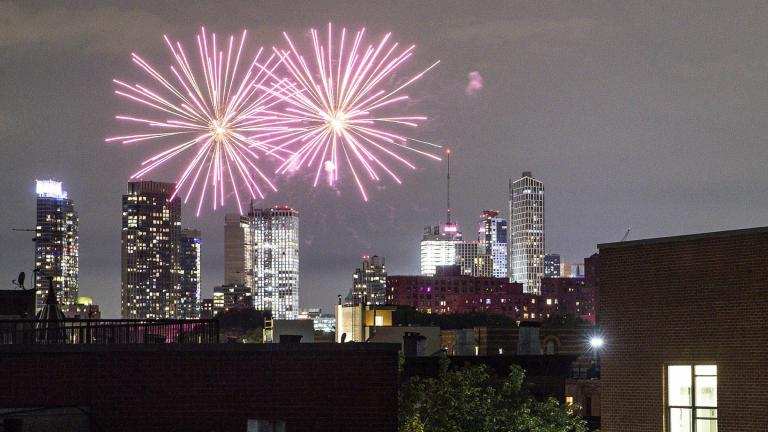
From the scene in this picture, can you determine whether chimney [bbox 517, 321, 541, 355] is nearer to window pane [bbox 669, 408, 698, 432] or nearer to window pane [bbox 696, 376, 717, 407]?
window pane [bbox 669, 408, 698, 432]

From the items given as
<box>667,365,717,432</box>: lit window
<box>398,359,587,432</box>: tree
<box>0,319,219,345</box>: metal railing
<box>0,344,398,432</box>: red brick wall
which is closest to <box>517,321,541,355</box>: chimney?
<box>398,359,587,432</box>: tree

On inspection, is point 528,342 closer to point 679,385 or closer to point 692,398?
point 679,385

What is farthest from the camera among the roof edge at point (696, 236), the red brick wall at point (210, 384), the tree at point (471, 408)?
the tree at point (471, 408)

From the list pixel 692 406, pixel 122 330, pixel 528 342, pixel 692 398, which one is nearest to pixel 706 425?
pixel 692 406

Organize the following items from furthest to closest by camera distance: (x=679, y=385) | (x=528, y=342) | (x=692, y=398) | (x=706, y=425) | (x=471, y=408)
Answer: (x=528, y=342), (x=471, y=408), (x=679, y=385), (x=692, y=398), (x=706, y=425)

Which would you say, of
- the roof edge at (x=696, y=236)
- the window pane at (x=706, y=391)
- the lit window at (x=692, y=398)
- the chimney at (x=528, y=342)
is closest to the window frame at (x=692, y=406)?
the lit window at (x=692, y=398)

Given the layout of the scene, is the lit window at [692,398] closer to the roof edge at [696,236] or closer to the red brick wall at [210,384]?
the roof edge at [696,236]

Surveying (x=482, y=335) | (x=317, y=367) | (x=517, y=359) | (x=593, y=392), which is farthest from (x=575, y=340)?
(x=317, y=367)

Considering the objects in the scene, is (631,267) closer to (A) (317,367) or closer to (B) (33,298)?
(A) (317,367)
